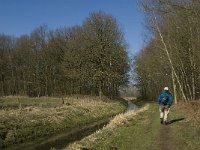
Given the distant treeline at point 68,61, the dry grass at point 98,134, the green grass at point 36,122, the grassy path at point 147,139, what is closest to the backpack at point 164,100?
the grassy path at point 147,139

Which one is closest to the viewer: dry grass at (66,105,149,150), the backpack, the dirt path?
the dirt path

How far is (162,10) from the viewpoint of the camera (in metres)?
21.1

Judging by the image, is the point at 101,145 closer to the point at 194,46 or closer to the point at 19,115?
the point at 19,115

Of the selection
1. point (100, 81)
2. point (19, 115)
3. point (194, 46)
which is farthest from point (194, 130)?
point (100, 81)

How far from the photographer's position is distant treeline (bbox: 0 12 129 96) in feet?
212

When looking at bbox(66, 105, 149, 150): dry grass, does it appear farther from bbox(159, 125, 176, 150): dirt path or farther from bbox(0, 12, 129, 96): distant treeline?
bbox(0, 12, 129, 96): distant treeline

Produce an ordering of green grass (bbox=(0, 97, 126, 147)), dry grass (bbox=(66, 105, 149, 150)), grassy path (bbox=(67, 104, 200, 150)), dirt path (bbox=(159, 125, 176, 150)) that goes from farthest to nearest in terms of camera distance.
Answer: green grass (bbox=(0, 97, 126, 147)) → dry grass (bbox=(66, 105, 149, 150)) → grassy path (bbox=(67, 104, 200, 150)) → dirt path (bbox=(159, 125, 176, 150))

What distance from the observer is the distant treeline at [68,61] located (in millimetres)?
64750

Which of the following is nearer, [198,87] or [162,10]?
[162,10]

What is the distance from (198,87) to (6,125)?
101 feet

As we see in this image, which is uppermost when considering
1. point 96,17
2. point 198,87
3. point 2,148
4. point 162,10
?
point 96,17

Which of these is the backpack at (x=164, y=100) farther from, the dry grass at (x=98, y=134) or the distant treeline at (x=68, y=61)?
the distant treeline at (x=68, y=61)

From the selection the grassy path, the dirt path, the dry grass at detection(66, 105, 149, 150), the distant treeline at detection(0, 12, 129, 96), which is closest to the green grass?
the dry grass at detection(66, 105, 149, 150)

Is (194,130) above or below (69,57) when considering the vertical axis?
below
